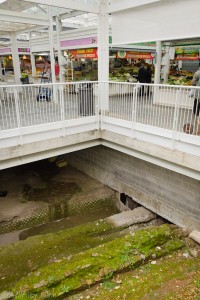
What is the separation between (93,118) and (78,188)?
3088 millimetres

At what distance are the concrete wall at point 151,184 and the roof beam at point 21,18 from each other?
5.41 m

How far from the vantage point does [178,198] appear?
6461 mm

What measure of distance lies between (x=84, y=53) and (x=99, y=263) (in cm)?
1031

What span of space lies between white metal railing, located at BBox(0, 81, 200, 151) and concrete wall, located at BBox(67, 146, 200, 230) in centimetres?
134

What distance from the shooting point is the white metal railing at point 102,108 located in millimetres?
5539

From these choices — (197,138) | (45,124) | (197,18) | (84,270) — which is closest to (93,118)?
(45,124)

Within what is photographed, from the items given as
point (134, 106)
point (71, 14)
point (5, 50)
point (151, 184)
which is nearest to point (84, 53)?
point (71, 14)

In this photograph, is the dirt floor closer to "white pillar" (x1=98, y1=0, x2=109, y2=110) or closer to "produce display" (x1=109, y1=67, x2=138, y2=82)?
"white pillar" (x1=98, y1=0, x2=109, y2=110)

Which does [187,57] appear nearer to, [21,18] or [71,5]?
[71,5]

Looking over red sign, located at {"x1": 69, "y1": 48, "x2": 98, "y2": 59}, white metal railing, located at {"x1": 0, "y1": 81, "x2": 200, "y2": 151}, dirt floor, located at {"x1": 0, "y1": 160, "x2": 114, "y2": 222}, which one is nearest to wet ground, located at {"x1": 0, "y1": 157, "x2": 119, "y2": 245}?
dirt floor, located at {"x1": 0, "y1": 160, "x2": 114, "y2": 222}

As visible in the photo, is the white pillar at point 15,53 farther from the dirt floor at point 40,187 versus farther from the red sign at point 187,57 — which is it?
the red sign at point 187,57

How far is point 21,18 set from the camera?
8820 millimetres

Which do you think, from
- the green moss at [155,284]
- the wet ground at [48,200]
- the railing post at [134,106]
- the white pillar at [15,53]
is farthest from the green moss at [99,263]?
the white pillar at [15,53]

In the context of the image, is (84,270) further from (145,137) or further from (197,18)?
(197,18)
